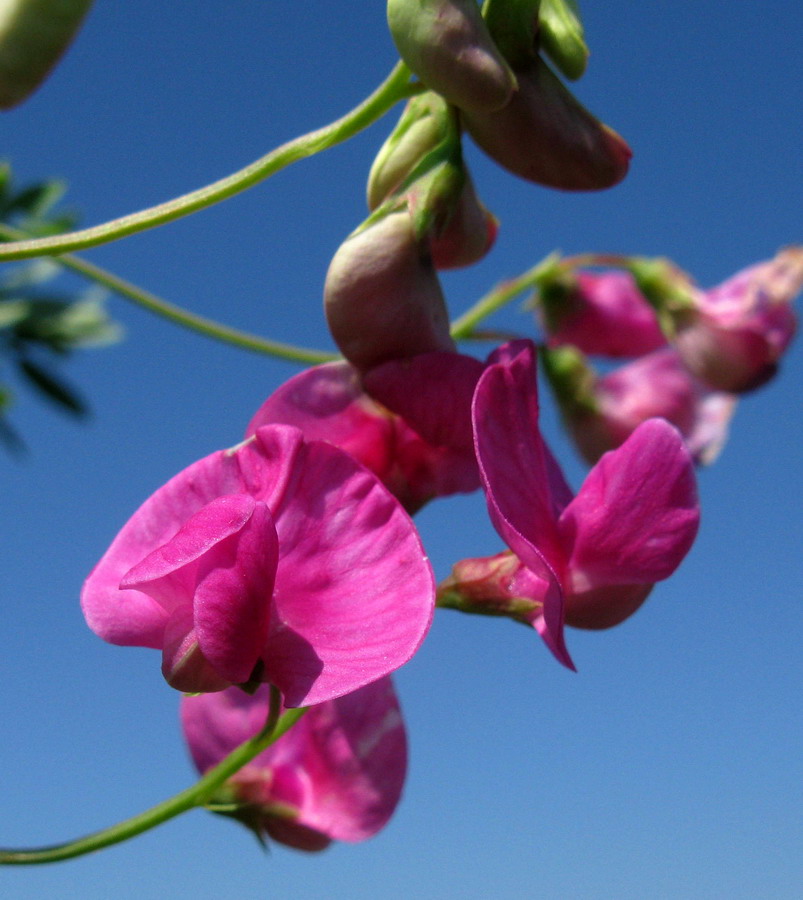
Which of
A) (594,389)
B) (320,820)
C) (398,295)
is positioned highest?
(594,389)

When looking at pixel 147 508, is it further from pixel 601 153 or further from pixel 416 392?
pixel 601 153

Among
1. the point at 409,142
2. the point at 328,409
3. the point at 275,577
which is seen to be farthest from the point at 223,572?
the point at 409,142

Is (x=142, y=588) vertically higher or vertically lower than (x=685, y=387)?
lower

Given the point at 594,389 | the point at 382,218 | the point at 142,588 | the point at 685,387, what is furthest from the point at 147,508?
the point at 685,387

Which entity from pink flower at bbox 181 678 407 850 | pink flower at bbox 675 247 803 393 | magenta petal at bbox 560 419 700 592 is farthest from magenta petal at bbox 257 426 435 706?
pink flower at bbox 675 247 803 393

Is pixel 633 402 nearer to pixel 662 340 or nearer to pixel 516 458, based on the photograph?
pixel 662 340
